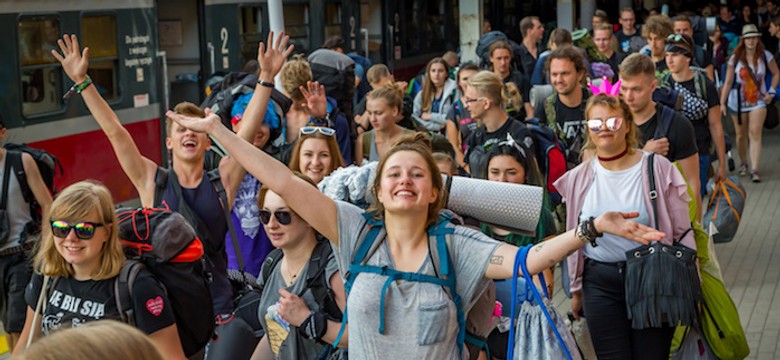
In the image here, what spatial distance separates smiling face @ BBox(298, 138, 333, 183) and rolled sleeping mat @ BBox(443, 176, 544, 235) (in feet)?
5.10

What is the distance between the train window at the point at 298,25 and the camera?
51.9ft

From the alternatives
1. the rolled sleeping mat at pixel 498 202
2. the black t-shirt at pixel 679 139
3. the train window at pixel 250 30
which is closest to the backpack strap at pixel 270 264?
the rolled sleeping mat at pixel 498 202

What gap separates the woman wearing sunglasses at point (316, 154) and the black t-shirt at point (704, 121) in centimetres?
384

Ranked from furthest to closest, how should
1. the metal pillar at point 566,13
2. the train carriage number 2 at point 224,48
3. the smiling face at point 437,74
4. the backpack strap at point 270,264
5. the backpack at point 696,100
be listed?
the metal pillar at point 566,13 → the train carriage number 2 at point 224,48 → the smiling face at point 437,74 → the backpack at point 696,100 → the backpack strap at point 270,264

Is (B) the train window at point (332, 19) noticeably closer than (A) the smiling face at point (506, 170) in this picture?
No

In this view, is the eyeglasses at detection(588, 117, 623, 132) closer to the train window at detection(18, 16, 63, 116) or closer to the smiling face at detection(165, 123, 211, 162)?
the smiling face at detection(165, 123, 211, 162)

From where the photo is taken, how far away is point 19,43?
10.5 metres

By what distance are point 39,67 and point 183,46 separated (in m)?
3.25

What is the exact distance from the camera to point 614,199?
5746mm

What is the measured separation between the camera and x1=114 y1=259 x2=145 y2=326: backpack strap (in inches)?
175

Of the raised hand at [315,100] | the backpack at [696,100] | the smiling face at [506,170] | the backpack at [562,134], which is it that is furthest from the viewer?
the backpack at [696,100]

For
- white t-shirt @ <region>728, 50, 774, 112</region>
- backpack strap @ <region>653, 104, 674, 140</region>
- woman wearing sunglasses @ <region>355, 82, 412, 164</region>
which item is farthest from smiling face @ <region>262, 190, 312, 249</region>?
white t-shirt @ <region>728, 50, 774, 112</region>

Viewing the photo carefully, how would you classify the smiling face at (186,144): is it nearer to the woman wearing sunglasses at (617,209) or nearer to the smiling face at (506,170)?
the smiling face at (506,170)

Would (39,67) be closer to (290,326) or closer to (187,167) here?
(187,167)
